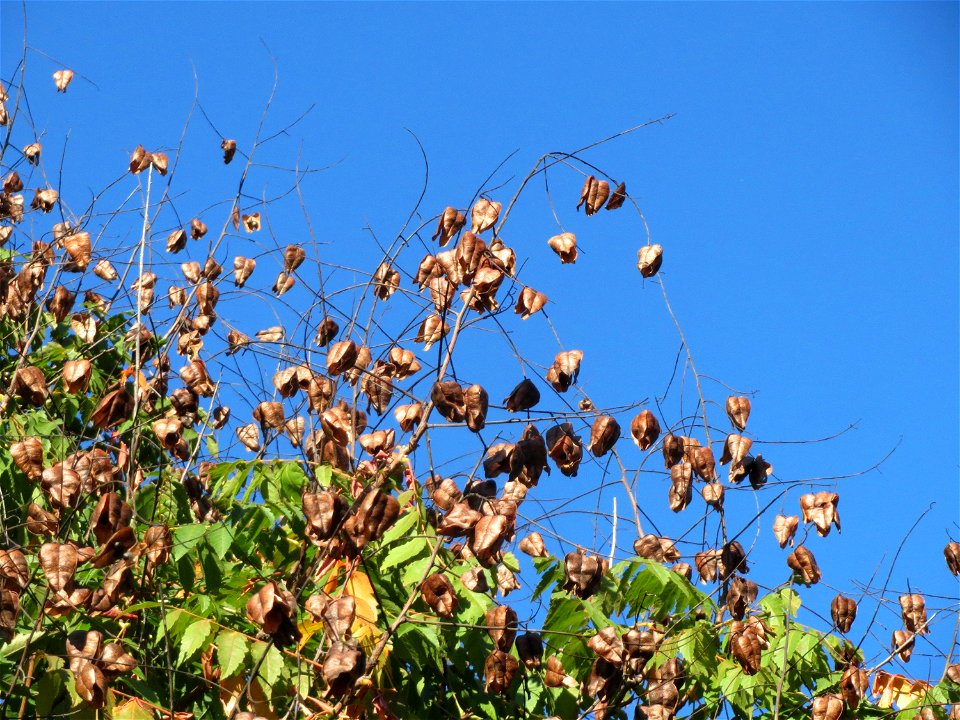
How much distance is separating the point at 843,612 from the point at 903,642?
471 mm

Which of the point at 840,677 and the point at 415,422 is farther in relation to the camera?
the point at 840,677

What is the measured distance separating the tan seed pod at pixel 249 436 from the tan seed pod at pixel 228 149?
1.44 meters

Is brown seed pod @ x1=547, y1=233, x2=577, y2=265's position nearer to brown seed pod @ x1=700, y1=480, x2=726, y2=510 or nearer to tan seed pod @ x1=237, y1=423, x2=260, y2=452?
brown seed pod @ x1=700, y1=480, x2=726, y2=510

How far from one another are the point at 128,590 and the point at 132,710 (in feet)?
1.10

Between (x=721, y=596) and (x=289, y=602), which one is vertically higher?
(x=721, y=596)

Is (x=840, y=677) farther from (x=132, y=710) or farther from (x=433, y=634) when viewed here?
(x=132, y=710)

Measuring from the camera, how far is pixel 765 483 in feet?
15.3

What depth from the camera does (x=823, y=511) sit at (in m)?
4.64

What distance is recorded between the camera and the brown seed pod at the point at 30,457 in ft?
13.0

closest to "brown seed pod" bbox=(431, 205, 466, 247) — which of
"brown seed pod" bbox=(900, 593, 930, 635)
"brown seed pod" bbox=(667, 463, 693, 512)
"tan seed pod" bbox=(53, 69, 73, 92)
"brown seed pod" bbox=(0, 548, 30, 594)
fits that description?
"brown seed pod" bbox=(667, 463, 693, 512)

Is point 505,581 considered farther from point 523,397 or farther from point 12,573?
point 12,573

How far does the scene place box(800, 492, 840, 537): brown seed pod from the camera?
464 cm

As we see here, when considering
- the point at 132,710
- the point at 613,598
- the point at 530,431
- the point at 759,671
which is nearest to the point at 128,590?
the point at 132,710

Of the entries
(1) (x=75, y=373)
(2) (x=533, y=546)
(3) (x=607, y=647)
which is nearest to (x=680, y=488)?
(2) (x=533, y=546)
